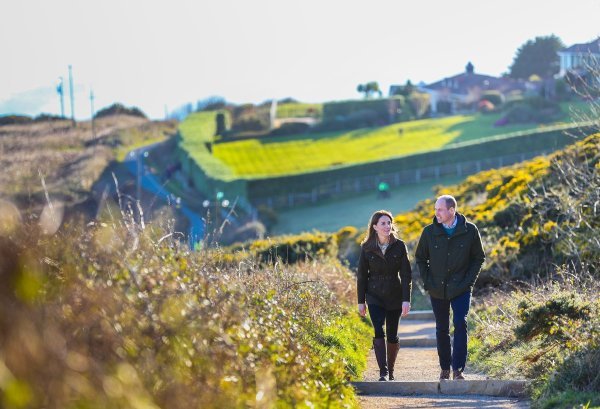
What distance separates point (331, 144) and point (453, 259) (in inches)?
3054

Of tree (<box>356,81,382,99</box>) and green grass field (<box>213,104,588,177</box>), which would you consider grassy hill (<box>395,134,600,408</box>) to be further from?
tree (<box>356,81,382,99</box>)

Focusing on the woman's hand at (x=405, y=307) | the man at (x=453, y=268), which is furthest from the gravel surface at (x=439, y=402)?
the woman's hand at (x=405, y=307)

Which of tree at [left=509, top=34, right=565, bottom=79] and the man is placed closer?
the man

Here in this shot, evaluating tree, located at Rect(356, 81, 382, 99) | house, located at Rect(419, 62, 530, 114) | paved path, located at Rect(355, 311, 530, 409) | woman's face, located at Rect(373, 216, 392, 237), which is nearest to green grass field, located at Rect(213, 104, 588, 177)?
house, located at Rect(419, 62, 530, 114)

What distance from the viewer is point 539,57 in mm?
110438

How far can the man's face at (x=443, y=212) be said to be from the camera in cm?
1102

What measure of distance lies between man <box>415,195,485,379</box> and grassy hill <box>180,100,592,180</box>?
2215 inches

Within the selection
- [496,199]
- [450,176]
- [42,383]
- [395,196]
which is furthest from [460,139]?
[42,383]

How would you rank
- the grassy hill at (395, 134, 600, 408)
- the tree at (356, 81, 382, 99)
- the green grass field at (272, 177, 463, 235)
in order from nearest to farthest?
the grassy hill at (395, 134, 600, 408)
the green grass field at (272, 177, 463, 235)
the tree at (356, 81, 382, 99)

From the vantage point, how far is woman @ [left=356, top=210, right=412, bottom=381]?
37.2 feet

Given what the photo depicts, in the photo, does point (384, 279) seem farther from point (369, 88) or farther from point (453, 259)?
point (369, 88)

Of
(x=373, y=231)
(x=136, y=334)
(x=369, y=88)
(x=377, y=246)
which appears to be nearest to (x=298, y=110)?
(x=369, y=88)

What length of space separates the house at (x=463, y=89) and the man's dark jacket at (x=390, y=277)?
96543 millimetres

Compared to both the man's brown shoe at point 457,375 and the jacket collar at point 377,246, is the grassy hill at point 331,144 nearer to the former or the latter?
the jacket collar at point 377,246
